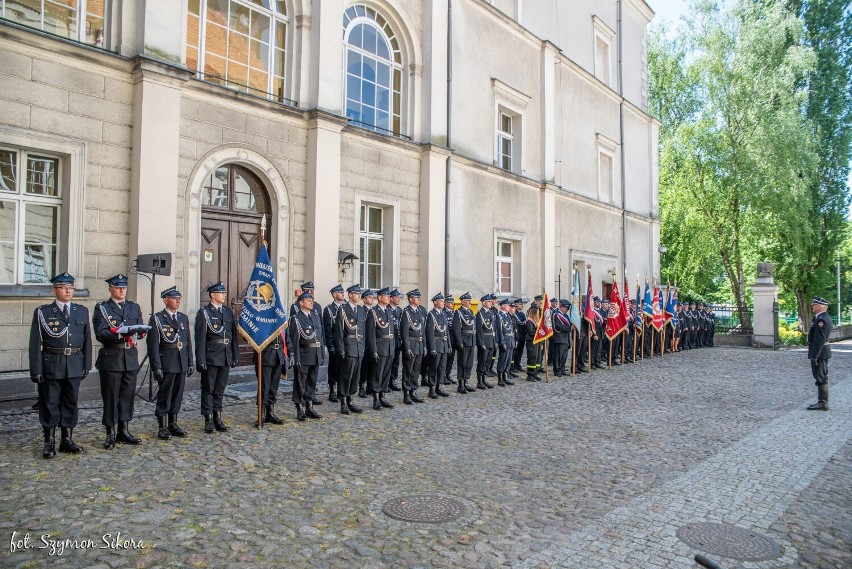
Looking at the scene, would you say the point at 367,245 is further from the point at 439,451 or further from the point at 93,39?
the point at 439,451

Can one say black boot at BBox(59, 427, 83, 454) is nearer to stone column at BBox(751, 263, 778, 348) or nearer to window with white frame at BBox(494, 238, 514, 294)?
window with white frame at BBox(494, 238, 514, 294)

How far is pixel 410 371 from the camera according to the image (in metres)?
10.2

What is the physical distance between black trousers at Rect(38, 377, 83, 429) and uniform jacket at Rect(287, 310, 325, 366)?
2.78 m

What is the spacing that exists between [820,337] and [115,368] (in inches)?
420

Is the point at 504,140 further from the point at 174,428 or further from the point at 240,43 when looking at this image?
the point at 174,428

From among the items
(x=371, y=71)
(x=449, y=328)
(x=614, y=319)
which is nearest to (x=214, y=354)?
(x=449, y=328)

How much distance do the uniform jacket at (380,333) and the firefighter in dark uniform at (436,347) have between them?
43.8 inches

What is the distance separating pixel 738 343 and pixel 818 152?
10.4 metres

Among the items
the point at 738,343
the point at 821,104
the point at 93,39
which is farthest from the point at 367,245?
the point at 821,104

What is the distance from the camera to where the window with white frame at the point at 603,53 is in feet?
79.9

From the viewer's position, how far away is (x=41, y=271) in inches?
355

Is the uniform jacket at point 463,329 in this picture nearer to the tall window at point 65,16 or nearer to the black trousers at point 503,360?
the black trousers at point 503,360

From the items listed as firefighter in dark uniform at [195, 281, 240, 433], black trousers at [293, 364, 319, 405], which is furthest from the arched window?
firefighter in dark uniform at [195, 281, 240, 433]

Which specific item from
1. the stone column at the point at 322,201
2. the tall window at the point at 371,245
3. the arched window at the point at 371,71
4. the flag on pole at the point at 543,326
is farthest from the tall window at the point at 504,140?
the stone column at the point at 322,201
